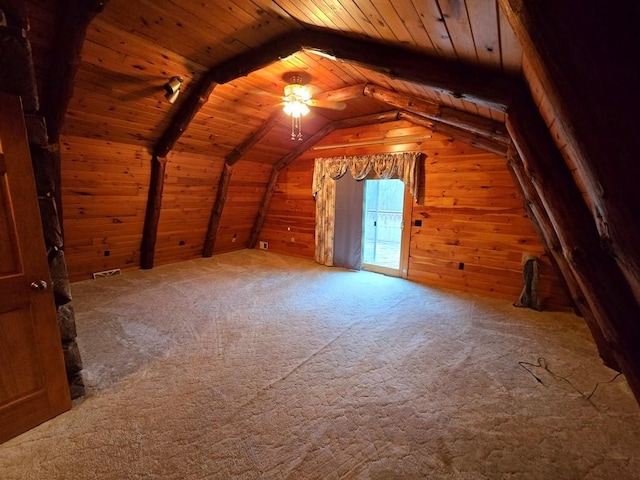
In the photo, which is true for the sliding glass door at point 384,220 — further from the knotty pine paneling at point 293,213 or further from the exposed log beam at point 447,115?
the exposed log beam at point 447,115

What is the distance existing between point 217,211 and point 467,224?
446 cm

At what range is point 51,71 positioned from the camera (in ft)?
8.48

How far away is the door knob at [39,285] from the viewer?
159 centimetres

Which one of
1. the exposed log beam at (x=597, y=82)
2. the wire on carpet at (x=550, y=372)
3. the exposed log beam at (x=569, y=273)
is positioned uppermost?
the exposed log beam at (x=597, y=82)

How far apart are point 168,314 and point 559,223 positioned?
3747mm

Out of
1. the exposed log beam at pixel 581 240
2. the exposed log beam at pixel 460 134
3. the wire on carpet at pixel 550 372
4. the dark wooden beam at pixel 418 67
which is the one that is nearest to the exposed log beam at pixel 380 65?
the dark wooden beam at pixel 418 67

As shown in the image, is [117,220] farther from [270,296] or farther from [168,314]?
[270,296]

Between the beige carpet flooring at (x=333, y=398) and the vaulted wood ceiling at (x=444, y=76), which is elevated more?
the vaulted wood ceiling at (x=444, y=76)

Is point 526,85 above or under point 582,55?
above

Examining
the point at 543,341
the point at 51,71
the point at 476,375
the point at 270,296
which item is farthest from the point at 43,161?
the point at 543,341

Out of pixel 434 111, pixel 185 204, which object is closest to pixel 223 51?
pixel 434 111

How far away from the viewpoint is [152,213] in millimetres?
4582

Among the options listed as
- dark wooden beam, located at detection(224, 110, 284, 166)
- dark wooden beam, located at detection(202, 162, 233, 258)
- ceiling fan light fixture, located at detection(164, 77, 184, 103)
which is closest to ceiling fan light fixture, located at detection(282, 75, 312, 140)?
ceiling fan light fixture, located at detection(164, 77, 184, 103)

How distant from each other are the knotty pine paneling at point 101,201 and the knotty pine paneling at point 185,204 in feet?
1.14
